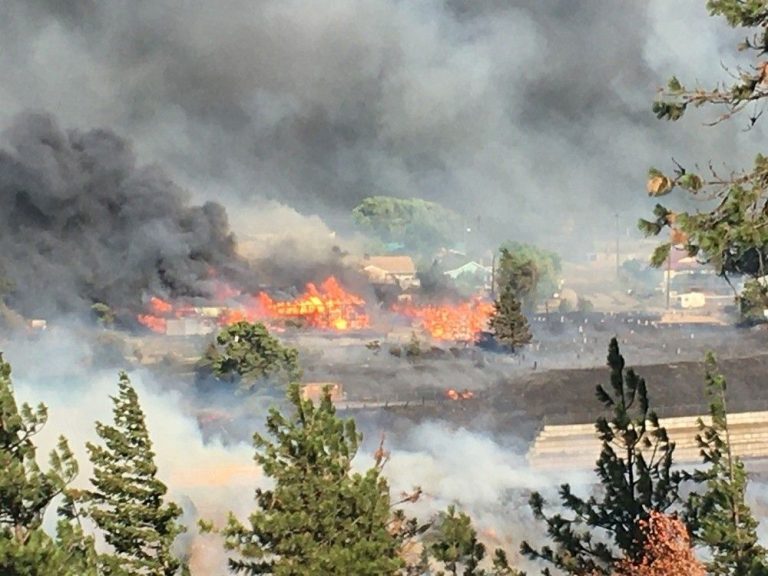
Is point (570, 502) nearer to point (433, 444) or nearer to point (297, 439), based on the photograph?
point (297, 439)

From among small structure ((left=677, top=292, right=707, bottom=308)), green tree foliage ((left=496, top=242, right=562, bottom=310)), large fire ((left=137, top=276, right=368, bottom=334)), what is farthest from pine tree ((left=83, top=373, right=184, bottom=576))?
small structure ((left=677, top=292, right=707, bottom=308))

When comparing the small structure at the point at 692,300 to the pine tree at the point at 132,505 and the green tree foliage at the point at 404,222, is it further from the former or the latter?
the pine tree at the point at 132,505

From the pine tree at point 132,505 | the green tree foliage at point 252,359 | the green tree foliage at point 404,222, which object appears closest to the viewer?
the pine tree at point 132,505

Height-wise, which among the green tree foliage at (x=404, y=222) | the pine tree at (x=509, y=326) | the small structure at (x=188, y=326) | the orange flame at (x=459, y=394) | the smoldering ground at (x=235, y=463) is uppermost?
the green tree foliage at (x=404, y=222)

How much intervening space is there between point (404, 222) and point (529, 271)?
1845 centimetres

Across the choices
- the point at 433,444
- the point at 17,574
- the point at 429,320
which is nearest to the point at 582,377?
the point at 433,444

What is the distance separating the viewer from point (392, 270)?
7625 centimetres

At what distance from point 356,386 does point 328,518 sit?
3293 cm

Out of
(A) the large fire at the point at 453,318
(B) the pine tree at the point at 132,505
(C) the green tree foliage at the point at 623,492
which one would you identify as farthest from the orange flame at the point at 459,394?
(B) the pine tree at the point at 132,505

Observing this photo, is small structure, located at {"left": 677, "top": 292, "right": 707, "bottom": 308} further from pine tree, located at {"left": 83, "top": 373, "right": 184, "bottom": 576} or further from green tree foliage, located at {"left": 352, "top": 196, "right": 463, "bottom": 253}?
pine tree, located at {"left": 83, "top": 373, "right": 184, "bottom": 576}

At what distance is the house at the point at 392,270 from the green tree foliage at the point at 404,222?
441 centimetres

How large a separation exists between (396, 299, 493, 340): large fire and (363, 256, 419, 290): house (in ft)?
16.9

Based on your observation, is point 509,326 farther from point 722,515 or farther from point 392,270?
point 722,515

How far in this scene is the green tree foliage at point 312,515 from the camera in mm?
9453
